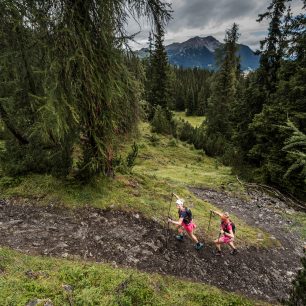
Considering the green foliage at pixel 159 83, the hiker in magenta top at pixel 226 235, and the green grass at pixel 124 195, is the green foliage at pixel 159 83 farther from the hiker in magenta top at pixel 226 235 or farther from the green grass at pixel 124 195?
the hiker in magenta top at pixel 226 235

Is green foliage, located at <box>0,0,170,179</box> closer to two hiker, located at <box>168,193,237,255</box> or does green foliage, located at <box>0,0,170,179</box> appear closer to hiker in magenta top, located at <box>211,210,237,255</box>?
two hiker, located at <box>168,193,237,255</box>

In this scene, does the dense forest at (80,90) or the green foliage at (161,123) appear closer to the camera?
the dense forest at (80,90)

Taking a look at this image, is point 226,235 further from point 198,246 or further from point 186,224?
point 186,224

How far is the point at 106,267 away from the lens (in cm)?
741

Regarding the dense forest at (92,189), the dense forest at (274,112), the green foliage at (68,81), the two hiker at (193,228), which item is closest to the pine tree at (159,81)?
the dense forest at (274,112)

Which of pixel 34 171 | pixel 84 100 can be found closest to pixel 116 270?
pixel 84 100

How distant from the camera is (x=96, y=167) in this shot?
10070 mm

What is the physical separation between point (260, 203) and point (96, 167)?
11.0 metres

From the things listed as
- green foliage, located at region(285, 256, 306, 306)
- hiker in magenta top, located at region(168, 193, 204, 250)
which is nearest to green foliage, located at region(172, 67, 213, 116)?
hiker in magenta top, located at region(168, 193, 204, 250)

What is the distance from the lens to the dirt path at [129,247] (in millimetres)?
8047

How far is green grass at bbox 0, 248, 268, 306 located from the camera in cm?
561

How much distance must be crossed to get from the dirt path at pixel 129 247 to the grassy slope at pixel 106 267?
51cm

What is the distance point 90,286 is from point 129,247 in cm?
254

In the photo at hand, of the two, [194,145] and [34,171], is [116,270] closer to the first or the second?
[34,171]
